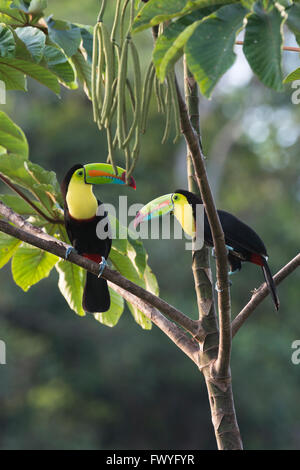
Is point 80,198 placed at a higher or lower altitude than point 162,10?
higher

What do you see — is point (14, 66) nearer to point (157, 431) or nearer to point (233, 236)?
point (233, 236)

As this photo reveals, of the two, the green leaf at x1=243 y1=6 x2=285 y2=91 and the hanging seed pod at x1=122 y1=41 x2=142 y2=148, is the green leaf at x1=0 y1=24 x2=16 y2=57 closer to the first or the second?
the hanging seed pod at x1=122 y1=41 x2=142 y2=148

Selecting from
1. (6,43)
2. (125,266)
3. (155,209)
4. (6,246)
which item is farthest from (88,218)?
(6,43)

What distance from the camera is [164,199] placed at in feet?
8.54

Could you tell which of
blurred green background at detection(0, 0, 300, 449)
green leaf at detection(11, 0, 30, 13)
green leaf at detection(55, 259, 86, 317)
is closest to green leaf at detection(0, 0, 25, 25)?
green leaf at detection(11, 0, 30, 13)

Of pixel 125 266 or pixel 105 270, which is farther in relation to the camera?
pixel 125 266

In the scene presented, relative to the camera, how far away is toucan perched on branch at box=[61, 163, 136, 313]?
86.0 inches

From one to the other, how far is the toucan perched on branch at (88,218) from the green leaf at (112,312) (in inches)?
1.2

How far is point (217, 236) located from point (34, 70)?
75 centimetres

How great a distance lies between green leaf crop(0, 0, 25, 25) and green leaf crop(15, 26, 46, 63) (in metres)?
0.16

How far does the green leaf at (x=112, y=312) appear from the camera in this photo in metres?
2.21

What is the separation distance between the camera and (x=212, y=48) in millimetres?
932

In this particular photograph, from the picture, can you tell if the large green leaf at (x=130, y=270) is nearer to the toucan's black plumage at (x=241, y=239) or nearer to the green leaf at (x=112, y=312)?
the green leaf at (x=112, y=312)

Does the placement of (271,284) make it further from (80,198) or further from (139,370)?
(139,370)
